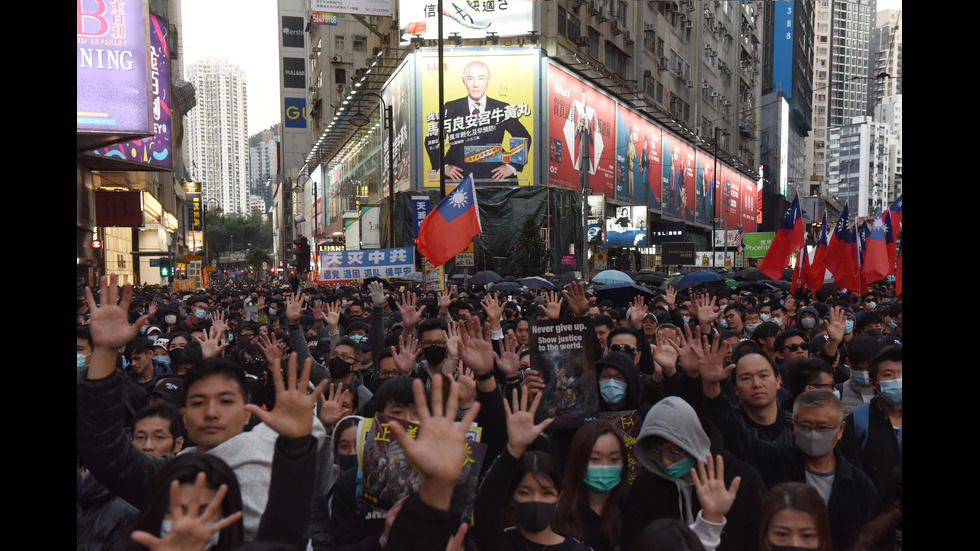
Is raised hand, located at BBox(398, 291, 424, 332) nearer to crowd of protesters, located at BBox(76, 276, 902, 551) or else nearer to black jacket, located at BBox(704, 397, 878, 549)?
crowd of protesters, located at BBox(76, 276, 902, 551)

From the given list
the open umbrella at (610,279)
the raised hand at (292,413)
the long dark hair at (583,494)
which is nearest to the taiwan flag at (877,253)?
the open umbrella at (610,279)

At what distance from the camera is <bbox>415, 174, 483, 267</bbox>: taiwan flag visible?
39.9 ft

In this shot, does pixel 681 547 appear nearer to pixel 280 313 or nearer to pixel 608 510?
pixel 608 510

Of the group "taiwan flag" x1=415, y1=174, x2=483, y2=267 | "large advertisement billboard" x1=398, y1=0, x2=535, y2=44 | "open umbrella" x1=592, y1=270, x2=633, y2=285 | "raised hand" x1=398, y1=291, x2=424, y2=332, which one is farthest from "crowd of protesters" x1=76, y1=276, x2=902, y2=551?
"large advertisement billboard" x1=398, y1=0, x2=535, y2=44

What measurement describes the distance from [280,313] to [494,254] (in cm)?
2232

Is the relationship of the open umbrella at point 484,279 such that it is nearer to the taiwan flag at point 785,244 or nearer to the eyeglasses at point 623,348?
the taiwan flag at point 785,244

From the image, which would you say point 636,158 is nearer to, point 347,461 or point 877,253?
point 877,253

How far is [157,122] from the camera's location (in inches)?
1128

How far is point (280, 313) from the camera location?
575 inches

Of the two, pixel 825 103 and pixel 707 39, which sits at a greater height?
pixel 825 103

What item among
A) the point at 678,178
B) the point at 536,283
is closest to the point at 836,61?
the point at 678,178

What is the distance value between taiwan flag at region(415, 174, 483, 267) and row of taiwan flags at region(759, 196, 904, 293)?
4.99 metres

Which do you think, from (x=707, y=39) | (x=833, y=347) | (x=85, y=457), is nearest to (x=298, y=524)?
(x=85, y=457)

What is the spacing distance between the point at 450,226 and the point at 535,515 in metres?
9.24
